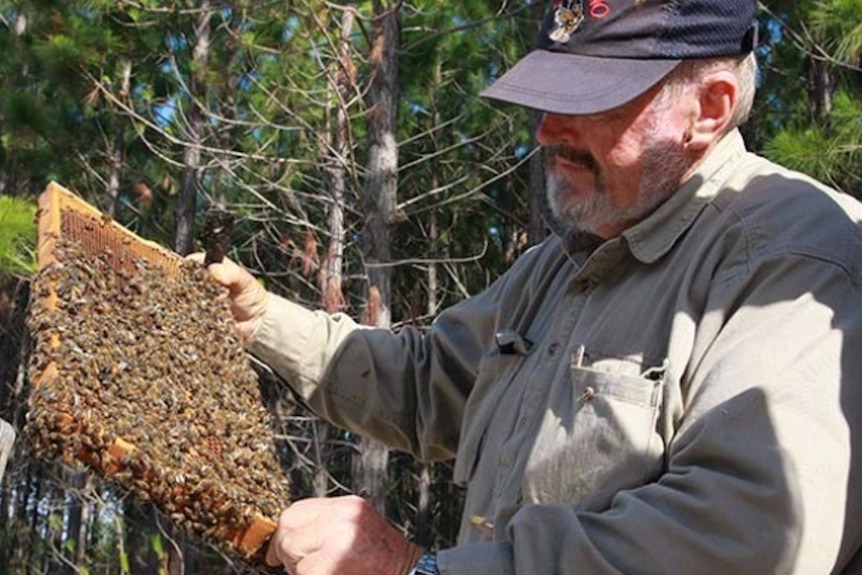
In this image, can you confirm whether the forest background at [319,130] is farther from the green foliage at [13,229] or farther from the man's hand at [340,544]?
the man's hand at [340,544]

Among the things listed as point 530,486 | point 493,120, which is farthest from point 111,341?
point 493,120

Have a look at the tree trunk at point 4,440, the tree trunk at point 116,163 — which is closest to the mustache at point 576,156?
the tree trunk at point 4,440

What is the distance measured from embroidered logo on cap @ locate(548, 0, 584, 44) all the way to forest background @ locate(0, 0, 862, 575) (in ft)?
19.6

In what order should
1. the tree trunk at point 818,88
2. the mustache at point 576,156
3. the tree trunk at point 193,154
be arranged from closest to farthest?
the mustache at point 576,156, the tree trunk at point 818,88, the tree trunk at point 193,154

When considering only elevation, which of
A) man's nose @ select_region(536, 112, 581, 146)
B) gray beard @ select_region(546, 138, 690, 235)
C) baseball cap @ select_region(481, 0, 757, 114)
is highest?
baseball cap @ select_region(481, 0, 757, 114)

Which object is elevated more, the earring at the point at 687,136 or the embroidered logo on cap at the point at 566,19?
the embroidered logo on cap at the point at 566,19

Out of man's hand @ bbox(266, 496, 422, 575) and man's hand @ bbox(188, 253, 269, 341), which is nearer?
man's hand @ bbox(266, 496, 422, 575)

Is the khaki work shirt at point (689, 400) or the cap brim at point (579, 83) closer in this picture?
the khaki work shirt at point (689, 400)

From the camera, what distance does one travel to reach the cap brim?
255cm

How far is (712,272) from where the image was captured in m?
2.43

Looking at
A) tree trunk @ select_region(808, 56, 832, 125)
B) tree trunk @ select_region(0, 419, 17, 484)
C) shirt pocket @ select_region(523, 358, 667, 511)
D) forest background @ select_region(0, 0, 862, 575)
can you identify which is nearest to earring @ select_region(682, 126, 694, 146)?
shirt pocket @ select_region(523, 358, 667, 511)

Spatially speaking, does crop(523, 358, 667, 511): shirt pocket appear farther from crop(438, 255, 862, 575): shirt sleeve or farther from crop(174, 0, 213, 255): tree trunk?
crop(174, 0, 213, 255): tree trunk

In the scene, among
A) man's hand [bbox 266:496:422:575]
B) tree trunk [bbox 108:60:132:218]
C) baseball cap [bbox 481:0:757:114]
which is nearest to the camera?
man's hand [bbox 266:496:422:575]

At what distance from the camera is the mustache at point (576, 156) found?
8.87ft
